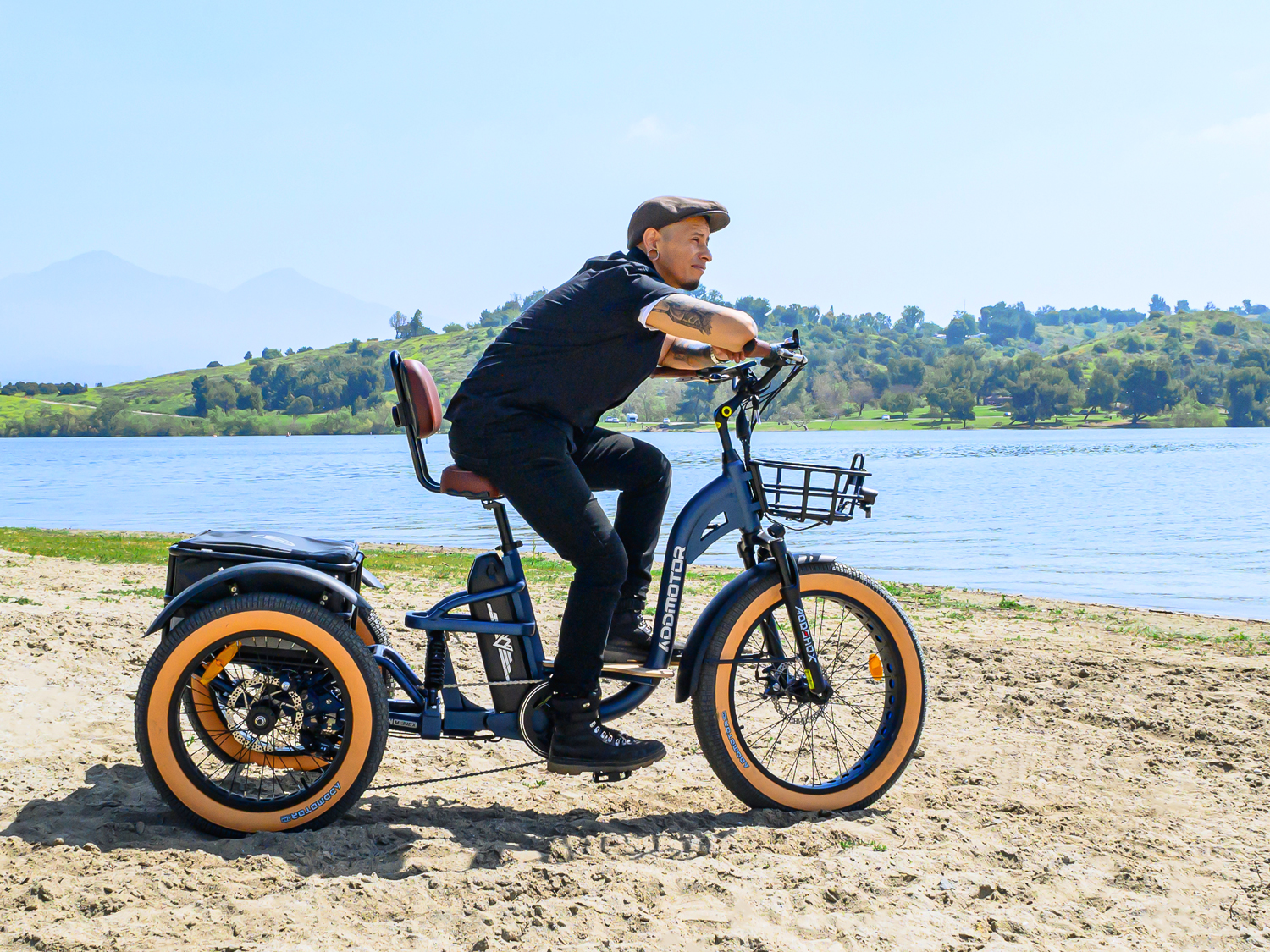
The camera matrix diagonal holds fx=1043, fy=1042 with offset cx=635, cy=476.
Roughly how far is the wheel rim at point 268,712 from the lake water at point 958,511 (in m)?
12.2

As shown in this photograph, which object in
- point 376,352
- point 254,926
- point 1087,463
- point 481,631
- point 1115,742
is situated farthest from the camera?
point 376,352

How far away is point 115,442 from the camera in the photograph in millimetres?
157375

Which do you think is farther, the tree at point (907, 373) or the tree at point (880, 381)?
the tree at point (907, 373)

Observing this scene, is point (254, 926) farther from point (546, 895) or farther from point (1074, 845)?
point (1074, 845)

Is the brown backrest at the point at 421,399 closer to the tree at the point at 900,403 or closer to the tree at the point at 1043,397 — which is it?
the tree at the point at 1043,397

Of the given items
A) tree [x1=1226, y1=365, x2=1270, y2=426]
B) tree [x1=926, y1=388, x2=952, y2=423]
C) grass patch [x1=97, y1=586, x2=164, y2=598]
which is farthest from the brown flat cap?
tree [x1=1226, y1=365, x2=1270, y2=426]

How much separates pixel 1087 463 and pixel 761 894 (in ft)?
237

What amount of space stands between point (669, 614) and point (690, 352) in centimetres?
107

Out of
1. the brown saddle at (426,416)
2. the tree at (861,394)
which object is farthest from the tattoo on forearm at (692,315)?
the tree at (861,394)

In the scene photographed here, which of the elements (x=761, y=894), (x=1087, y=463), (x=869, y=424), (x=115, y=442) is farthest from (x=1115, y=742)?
(x=115, y=442)

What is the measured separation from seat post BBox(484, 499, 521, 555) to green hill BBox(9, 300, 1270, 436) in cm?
12365

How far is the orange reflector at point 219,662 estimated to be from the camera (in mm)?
3777

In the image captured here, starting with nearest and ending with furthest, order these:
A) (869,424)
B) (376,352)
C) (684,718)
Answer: (684,718), (869,424), (376,352)

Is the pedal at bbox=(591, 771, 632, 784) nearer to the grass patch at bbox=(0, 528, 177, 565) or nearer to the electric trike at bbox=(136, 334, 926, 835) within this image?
the electric trike at bbox=(136, 334, 926, 835)
